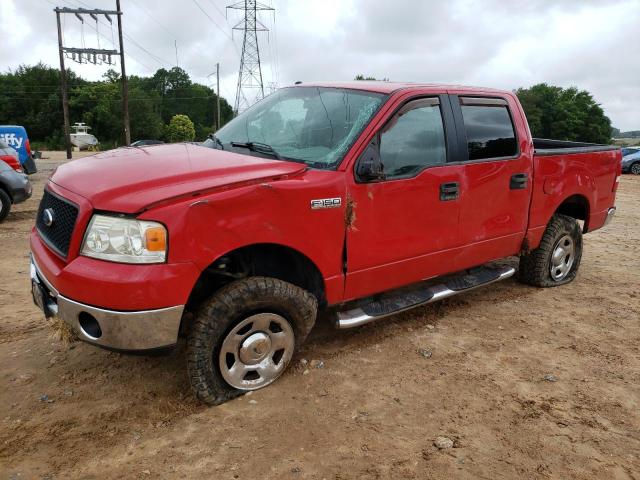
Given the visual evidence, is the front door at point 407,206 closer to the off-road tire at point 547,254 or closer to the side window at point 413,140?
the side window at point 413,140

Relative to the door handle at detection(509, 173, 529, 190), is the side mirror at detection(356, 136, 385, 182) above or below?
above

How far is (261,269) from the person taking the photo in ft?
10.9

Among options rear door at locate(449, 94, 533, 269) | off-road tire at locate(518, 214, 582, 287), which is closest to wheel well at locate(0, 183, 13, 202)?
rear door at locate(449, 94, 533, 269)

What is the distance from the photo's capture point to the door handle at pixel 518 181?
4328 millimetres

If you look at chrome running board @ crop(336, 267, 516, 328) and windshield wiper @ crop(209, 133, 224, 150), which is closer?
chrome running board @ crop(336, 267, 516, 328)

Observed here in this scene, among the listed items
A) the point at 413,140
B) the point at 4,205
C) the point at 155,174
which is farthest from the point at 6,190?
the point at 413,140

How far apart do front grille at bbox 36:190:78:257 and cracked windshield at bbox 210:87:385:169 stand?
48.0 inches

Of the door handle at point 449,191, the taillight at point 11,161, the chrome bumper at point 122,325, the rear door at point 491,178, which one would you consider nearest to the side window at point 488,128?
the rear door at point 491,178

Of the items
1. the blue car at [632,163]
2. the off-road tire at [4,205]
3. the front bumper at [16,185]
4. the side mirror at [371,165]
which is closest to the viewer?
the side mirror at [371,165]

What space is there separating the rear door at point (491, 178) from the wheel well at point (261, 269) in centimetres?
137

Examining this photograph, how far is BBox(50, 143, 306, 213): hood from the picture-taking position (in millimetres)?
2643

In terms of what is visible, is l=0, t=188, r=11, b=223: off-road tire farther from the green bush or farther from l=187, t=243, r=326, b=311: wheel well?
the green bush

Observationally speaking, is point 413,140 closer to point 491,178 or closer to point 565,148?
point 491,178

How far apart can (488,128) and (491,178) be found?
435mm
